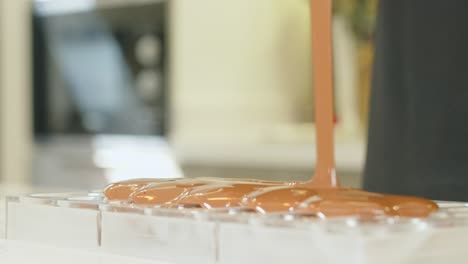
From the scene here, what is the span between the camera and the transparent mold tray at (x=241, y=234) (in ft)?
0.84

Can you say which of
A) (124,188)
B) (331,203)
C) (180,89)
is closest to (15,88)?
(180,89)

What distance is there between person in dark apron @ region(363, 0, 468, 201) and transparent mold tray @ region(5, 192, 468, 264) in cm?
46

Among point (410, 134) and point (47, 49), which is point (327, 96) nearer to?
point (410, 134)

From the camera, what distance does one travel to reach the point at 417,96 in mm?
840

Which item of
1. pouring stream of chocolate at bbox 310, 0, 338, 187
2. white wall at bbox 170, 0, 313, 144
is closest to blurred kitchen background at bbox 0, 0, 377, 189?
white wall at bbox 170, 0, 313, 144

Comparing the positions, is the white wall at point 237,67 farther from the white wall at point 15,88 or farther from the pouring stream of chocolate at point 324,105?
the pouring stream of chocolate at point 324,105

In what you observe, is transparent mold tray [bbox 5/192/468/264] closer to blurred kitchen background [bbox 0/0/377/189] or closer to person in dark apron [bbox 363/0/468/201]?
→ person in dark apron [bbox 363/0/468/201]

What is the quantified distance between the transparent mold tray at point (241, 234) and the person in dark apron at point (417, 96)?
0.46m

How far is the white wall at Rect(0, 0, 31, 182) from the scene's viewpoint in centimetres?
251

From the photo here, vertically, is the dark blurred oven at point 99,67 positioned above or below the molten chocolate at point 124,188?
above

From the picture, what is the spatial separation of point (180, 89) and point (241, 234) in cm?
185

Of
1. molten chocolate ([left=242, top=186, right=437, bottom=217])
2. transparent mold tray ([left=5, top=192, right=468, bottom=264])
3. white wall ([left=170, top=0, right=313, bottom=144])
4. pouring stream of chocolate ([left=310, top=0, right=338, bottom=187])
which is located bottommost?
transparent mold tray ([left=5, top=192, right=468, bottom=264])

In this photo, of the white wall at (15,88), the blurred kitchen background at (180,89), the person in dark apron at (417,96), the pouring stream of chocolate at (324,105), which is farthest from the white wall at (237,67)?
the pouring stream of chocolate at (324,105)

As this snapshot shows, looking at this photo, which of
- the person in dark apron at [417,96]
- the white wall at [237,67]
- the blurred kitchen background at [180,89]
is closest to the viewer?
the person in dark apron at [417,96]
